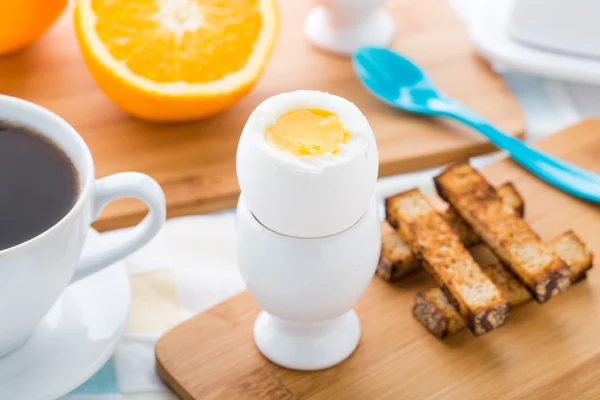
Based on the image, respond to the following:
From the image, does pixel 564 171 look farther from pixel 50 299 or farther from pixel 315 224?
pixel 50 299


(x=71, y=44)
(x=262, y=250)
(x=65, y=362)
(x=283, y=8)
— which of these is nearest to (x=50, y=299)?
(x=65, y=362)

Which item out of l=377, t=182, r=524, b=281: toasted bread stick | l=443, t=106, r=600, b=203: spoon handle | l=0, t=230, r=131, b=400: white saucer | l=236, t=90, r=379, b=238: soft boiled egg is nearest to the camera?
l=236, t=90, r=379, b=238: soft boiled egg

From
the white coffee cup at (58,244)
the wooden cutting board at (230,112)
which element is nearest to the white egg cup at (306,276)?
the white coffee cup at (58,244)

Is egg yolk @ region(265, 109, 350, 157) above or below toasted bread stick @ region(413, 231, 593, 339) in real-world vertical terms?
above

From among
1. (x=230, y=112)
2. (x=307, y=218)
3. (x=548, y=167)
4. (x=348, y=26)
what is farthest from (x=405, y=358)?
(x=348, y=26)

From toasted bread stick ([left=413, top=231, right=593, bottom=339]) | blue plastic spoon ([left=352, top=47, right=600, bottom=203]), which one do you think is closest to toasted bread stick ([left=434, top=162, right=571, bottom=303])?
toasted bread stick ([left=413, top=231, right=593, bottom=339])

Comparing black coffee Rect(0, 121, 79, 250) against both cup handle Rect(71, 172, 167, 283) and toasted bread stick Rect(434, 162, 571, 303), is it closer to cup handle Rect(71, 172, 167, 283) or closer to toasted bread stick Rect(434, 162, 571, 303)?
cup handle Rect(71, 172, 167, 283)
